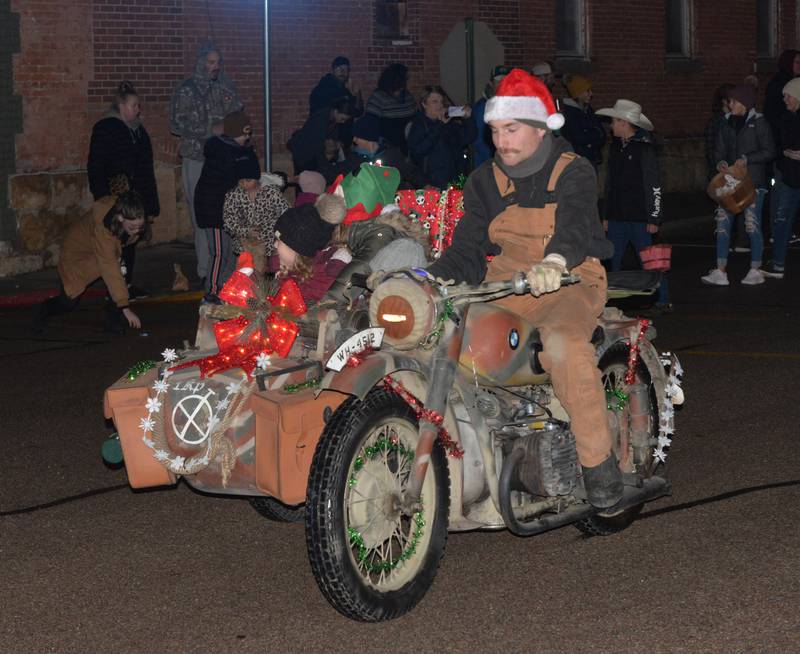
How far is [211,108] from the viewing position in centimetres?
1700

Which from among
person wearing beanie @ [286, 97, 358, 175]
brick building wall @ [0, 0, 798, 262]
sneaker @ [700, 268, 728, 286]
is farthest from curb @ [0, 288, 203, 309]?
sneaker @ [700, 268, 728, 286]

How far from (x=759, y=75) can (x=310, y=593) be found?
84.8 feet

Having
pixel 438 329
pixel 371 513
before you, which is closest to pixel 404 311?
pixel 438 329

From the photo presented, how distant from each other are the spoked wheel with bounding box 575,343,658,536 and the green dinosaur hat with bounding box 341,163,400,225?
159cm

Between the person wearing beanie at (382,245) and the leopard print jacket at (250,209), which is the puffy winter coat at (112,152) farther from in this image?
the person wearing beanie at (382,245)

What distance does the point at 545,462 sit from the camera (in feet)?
19.4

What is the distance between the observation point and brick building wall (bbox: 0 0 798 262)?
701 inches

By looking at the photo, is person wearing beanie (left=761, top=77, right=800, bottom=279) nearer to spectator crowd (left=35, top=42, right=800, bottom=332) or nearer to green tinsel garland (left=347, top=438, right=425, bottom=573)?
spectator crowd (left=35, top=42, right=800, bottom=332)

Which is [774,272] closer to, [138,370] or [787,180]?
[787,180]

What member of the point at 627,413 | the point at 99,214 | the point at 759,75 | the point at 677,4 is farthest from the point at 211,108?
the point at 759,75

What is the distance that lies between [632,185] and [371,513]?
8.46 metres

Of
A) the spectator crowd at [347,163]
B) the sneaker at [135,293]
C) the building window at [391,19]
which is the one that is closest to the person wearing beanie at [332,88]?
the spectator crowd at [347,163]

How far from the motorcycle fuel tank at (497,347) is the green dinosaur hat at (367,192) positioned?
1813mm

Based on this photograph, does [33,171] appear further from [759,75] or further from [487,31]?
[759,75]
